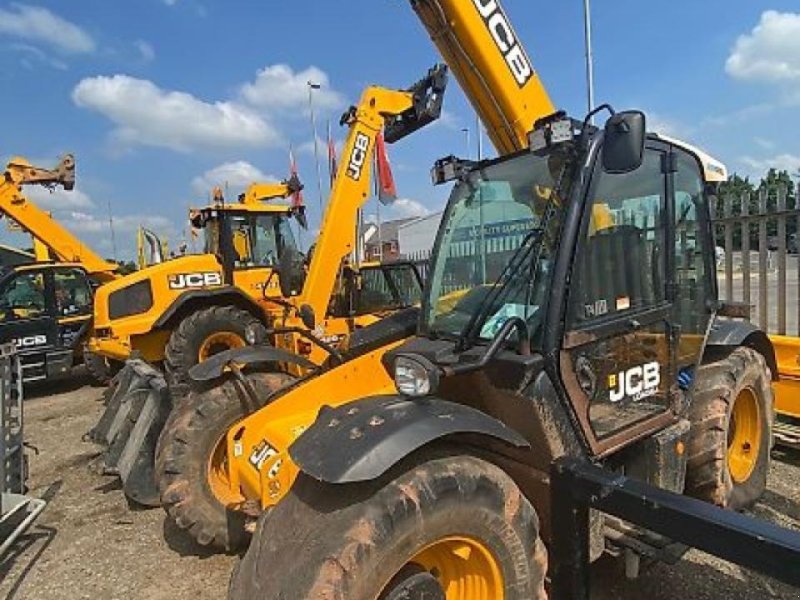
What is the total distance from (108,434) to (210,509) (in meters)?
1.57

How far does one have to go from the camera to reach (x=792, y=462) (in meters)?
4.80

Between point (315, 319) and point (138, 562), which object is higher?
point (315, 319)

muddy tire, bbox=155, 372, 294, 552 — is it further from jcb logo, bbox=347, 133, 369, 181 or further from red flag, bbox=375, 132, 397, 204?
red flag, bbox=375, 132, 397, 204

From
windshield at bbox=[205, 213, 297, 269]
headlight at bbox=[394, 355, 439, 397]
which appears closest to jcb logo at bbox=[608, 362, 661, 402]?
headlight at bbox=[394, 355, 439, 397]

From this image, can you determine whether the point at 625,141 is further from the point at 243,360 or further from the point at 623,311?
the point at 243,360

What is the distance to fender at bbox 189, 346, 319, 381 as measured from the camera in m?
4.01

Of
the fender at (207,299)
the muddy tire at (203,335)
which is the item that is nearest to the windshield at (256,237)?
the fender at (207,299)

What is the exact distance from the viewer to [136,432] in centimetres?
458

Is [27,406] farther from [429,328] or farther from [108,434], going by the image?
[429,328]

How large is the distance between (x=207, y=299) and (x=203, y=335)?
0.63m

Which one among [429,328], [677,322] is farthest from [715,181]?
[429,328]

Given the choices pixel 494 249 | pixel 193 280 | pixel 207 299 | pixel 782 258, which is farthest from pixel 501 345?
pixel 193 280

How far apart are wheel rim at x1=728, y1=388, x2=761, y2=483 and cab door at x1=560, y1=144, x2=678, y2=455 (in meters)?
1.16

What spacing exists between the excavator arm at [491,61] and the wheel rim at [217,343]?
5.45m
